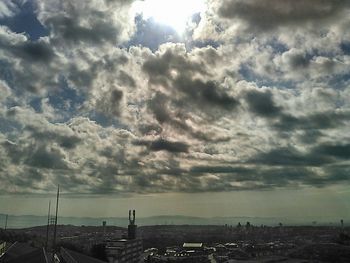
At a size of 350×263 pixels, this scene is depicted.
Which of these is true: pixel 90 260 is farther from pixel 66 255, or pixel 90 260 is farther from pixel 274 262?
pixel 274 262

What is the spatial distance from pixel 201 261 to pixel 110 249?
5181 centimetres

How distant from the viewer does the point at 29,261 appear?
69062 millimetres

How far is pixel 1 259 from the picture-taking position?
82.4 m

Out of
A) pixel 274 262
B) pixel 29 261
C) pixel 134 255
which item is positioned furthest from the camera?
pixel 274 262

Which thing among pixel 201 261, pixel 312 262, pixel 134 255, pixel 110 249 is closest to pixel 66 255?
pixel 110 249

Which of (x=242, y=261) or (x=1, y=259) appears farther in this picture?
(x=242, y=261)

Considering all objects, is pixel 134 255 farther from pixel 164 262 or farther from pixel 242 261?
pixel 242 261

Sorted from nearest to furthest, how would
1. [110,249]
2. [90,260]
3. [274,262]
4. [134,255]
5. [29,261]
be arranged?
[29,261]
[90,260]
[110,249]
[134,255]
[274,262]

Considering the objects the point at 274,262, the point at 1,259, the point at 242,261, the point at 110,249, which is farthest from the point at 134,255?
the point at 1,259

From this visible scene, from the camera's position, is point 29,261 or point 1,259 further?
point 1,259

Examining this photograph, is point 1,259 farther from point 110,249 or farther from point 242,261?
point 242,261

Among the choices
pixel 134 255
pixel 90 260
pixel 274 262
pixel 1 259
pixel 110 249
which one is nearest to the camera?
pixel 1 259

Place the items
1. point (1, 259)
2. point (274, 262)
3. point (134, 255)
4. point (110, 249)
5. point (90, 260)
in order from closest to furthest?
point (1, 259) < point (90, 260) < point (110, 249) < point (134, 255) < point (274, 262)

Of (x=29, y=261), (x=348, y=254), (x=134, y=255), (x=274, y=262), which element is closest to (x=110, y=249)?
(x=134, y=255)
